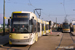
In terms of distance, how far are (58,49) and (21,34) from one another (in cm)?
319

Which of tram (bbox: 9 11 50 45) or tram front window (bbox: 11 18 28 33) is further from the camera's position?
tram front window (bbox: 11 18 28 33)

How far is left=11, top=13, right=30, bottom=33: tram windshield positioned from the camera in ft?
36.7

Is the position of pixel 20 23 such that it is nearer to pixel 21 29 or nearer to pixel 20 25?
pixel 20 25

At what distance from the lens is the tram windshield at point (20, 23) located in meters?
11.2

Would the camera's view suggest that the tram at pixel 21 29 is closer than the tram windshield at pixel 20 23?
Yes

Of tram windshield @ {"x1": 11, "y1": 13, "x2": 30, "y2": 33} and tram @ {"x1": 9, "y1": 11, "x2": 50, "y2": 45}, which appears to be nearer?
tram @ {"x1": 9, "y1": 11, "x2": 50, "y2": 45}

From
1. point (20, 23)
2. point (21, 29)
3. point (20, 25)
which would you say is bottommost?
point (21, 29)

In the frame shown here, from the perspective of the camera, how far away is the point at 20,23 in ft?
36.9

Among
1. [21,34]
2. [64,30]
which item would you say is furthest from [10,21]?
[64,30]

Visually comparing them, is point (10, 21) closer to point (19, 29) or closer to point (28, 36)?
point (19, 29)

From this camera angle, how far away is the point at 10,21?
11570mm

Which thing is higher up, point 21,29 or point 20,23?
point 20,23

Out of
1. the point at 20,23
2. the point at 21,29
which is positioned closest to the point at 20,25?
the point at 20,23

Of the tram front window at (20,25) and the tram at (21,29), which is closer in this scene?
the tram at (21,29)
